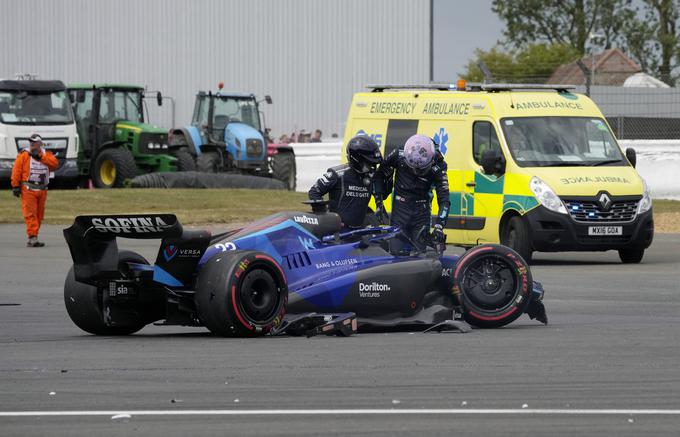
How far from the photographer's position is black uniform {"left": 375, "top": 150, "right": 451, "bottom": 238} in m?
13.1

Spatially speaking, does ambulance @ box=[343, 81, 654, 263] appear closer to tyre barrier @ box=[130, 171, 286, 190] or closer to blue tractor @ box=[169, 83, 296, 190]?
tyre barrier @ box=[130, 171, 286, 190]

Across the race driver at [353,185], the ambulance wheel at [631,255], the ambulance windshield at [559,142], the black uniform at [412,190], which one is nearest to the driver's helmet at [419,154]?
the black uniform at [412,190]

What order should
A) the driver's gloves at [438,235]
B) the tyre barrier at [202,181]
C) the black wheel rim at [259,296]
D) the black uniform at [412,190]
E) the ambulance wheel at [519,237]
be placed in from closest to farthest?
the black wheel rim at [259,296] → the driver's gloves at [438,235] → the black uniform at [412,190] → the ambulance wheel at [519,237] → the tyre barrier at [202,181]

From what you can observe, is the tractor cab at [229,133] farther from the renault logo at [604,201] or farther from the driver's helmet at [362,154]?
the driver's helmet at [362,154]

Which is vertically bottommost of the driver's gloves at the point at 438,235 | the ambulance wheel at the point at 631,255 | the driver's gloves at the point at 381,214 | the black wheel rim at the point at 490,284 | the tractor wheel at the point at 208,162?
the tractor wheel at the point at 208,162

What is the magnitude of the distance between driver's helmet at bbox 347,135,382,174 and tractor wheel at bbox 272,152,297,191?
2293cm

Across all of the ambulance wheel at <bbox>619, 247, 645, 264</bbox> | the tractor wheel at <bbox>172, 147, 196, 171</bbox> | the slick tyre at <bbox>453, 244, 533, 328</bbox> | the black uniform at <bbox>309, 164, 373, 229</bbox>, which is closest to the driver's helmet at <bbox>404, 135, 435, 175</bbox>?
the black uniform at <bbox>309, 164, 373, 229</bbox>

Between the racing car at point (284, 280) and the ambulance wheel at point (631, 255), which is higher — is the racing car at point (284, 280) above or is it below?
above

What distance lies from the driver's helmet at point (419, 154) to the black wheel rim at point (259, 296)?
306 centimetres

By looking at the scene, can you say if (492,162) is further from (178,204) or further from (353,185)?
(178,204)

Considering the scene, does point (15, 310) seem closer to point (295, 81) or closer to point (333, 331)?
point (333, 331)

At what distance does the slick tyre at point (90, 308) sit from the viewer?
1072 cm

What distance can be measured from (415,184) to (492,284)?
241 cm

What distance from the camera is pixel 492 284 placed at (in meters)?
11.3
